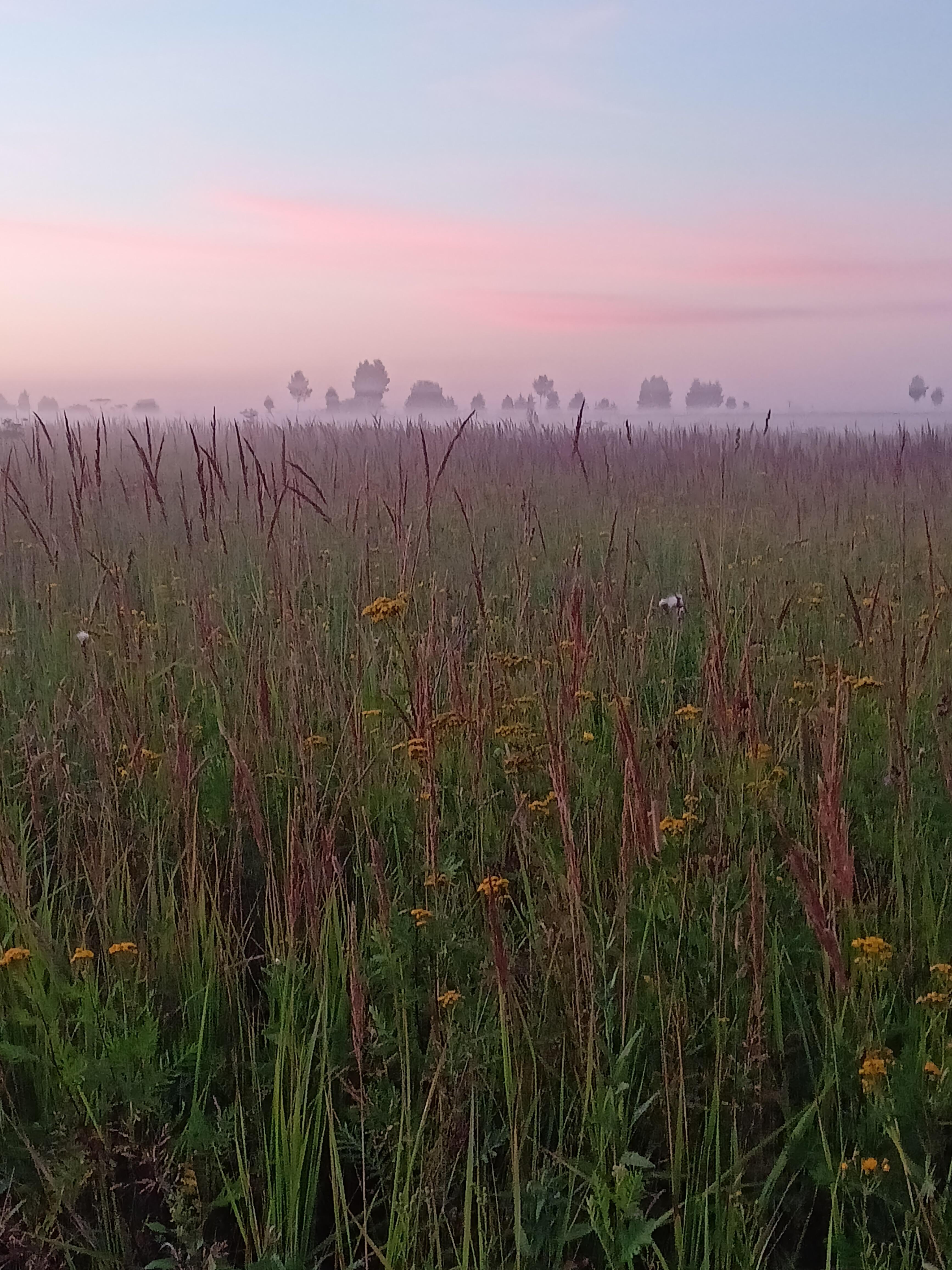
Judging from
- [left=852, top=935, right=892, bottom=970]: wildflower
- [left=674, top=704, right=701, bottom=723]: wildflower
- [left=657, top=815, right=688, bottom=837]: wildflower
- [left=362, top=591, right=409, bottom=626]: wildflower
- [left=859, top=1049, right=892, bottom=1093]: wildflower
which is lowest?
[left=859, top=1049, right=892, bottom=1093]: wildflower

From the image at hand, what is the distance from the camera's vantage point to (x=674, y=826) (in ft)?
5.91

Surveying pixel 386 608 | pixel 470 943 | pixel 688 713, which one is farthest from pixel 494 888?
pixel 688 713

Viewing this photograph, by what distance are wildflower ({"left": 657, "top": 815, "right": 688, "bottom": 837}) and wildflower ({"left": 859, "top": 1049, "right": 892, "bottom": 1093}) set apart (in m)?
0.51

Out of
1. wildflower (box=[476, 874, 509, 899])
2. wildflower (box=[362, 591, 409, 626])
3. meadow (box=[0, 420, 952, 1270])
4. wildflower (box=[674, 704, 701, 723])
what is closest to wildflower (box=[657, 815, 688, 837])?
meadow (box=[0, 420, 952, 1270])

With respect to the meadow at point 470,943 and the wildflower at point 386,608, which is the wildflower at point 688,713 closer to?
the meadow at point 470,943

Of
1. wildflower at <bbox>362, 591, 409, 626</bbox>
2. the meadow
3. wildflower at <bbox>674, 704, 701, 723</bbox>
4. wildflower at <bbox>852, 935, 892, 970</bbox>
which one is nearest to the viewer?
the meadow

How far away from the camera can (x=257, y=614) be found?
10.9 ft

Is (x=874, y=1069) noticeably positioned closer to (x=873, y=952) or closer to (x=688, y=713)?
(x=873, y=952)

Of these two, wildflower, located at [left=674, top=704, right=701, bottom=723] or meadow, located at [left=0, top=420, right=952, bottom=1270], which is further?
wildflower, located at [left=674, top=704, right=701, bottom=723]

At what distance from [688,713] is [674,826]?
0.60 metres

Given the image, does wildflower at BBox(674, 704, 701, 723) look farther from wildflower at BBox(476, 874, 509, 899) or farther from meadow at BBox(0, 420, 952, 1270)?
wildflower at BBox(476, 874, 509, 899)

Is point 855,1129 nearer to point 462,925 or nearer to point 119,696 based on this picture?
point 462,925

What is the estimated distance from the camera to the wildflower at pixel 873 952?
146cm

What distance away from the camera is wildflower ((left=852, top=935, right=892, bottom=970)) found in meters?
1.46
